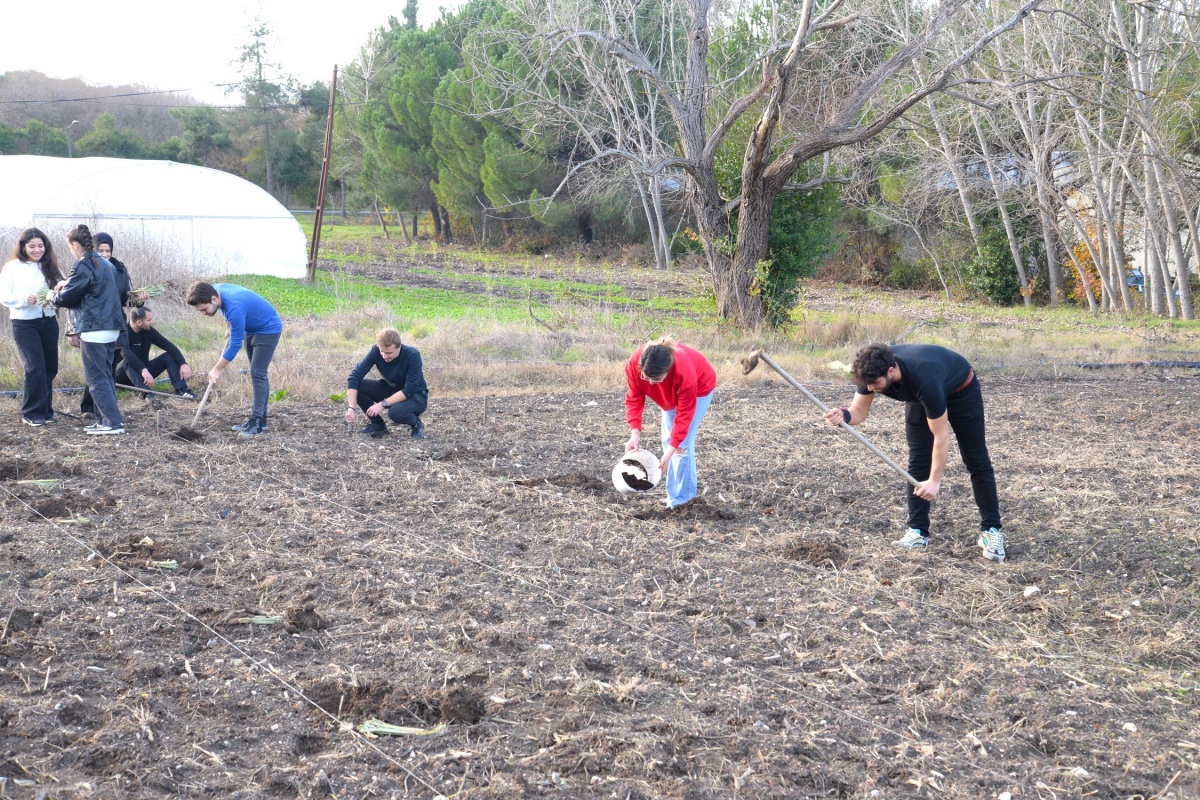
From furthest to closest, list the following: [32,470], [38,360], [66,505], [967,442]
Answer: [38,360] → [32,470] → [66,505] → [967,442]

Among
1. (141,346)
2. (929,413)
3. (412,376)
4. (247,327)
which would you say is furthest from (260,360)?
(929,413)

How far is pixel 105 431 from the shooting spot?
298 inches

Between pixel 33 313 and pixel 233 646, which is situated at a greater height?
pixel 33 313

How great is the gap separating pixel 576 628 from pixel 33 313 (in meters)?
5.78

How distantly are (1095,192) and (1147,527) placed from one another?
A: 17.1 meters

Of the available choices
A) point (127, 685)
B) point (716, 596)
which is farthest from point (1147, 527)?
point (127, 685)

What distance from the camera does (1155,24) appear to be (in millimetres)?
15891

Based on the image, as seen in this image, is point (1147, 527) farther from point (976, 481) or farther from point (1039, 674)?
point (1039, 674)

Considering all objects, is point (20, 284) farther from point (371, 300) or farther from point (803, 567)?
point (371, 300)

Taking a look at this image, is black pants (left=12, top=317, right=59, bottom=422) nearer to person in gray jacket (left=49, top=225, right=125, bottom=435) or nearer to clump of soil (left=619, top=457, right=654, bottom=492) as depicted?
person in gray jacket (left=49, top=225, right=125, bottom=435)

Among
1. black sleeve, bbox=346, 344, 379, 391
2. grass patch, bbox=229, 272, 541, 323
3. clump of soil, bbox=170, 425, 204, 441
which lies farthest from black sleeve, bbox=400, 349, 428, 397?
grass patch, bbox=229, 272, 541, 323

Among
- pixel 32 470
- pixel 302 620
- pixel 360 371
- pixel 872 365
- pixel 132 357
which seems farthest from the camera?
pixel 132 357

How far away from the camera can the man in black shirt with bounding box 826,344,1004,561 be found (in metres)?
Answer: 4.52

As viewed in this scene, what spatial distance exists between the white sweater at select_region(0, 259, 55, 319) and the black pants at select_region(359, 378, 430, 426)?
2.65 meters
